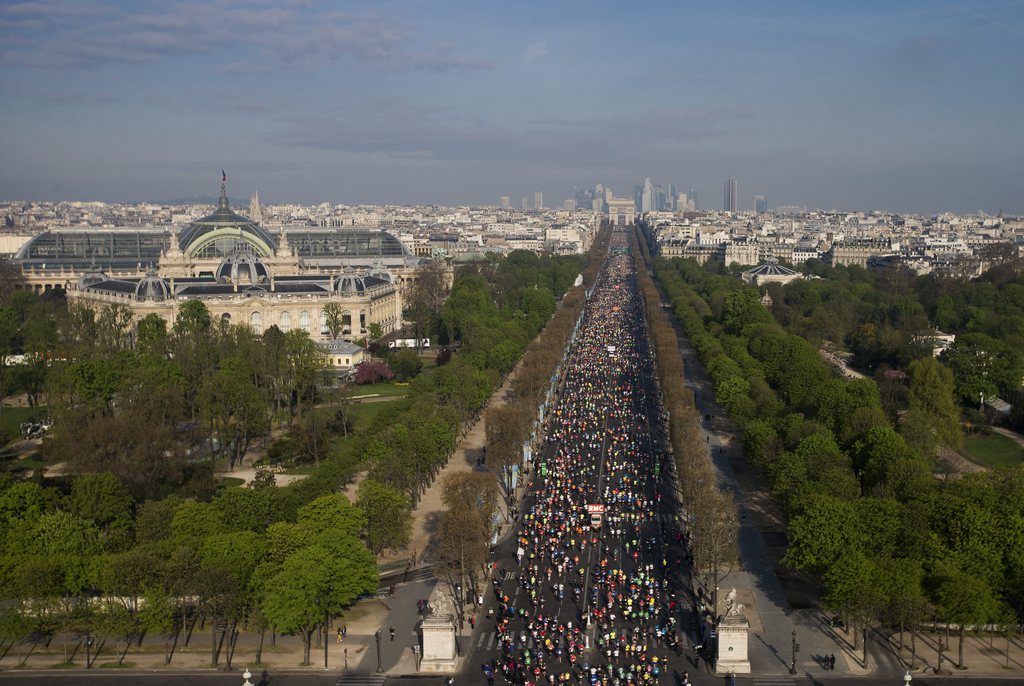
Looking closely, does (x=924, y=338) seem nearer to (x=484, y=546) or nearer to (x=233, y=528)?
(x=484, y=546)

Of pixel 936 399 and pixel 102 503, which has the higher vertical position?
pixel 936 399

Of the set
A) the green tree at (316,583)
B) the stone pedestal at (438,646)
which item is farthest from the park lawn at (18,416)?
the stone pedestal at (438,646)

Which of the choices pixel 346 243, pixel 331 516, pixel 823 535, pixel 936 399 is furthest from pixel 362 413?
pixel 346 243

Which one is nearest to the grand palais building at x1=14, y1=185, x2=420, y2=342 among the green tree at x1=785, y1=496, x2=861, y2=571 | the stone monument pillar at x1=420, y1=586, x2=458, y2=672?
the green tree at x1=785, y1=496, x2=861, y2=571

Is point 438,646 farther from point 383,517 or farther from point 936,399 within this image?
point 936,399

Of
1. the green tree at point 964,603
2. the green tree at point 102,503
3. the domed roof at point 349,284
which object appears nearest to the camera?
the green tree at point 964,603

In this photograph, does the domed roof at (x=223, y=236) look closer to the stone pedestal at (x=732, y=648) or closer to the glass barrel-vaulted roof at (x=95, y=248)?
the glass barrel-vaulted roof at (x=95, y=248)

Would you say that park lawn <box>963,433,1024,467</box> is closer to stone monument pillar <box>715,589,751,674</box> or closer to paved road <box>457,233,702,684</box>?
paved road <box>457,233,702,684</box>
